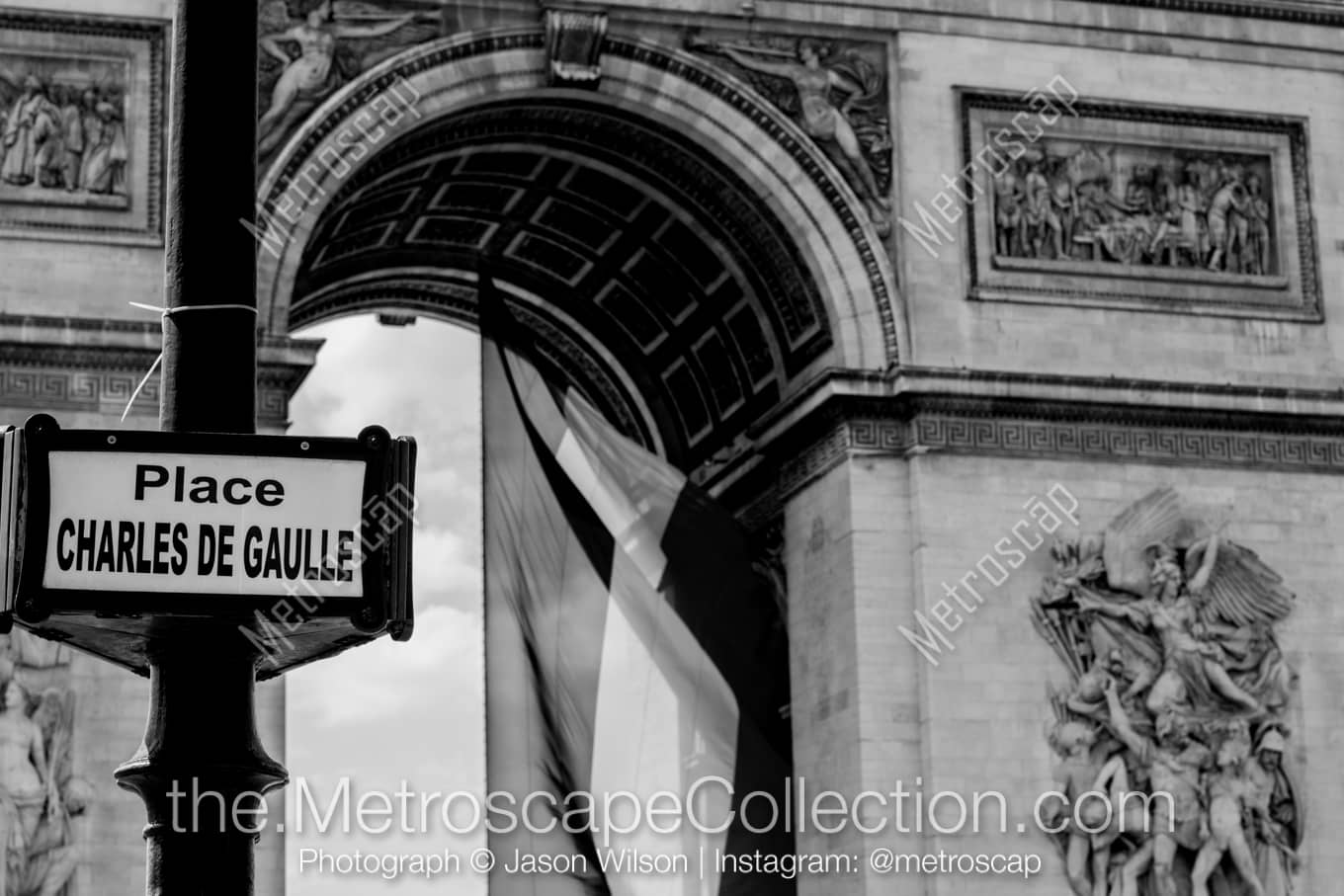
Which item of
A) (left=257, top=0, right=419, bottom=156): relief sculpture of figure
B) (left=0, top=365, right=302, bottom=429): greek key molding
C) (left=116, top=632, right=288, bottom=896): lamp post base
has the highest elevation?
(left=257, top=0, right=419, bottom=156): relief sculpture of figure

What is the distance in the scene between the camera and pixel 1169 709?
22.6 meters

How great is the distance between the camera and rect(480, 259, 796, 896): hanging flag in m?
19.1

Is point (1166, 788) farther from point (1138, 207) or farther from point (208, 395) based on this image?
point (208, 395)

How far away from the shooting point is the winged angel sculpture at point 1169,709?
73.3ft

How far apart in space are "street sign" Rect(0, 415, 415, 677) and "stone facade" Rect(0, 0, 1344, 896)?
667 inches

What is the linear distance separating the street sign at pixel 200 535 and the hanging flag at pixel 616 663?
14276 millimetres

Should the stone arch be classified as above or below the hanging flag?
above

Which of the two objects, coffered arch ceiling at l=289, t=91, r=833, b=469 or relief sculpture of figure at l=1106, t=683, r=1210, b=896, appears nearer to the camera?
relief sculpture of figure at l=1106, t=683, r=1210, b=896

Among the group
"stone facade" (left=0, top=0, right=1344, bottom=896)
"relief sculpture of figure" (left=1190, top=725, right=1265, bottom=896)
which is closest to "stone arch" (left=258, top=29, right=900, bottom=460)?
"stone facade" (left=0, top=0, right=1344, bottom=896)

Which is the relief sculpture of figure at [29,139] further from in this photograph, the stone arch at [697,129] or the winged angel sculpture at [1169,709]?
the winged angel sculpture at [1169,709]

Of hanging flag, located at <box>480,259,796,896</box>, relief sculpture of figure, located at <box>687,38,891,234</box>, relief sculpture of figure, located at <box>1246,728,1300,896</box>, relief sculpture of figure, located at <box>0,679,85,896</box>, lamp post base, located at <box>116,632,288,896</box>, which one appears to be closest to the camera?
lamp post base, located at <box>116,632,288,896</box>

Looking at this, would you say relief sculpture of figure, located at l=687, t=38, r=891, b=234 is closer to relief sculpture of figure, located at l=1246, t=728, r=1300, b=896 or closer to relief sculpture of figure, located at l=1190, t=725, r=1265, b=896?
relief sculpture of figure, located at l=1190, t=725, r=1265, b=896

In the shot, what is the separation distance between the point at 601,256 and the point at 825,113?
4272 millimetres

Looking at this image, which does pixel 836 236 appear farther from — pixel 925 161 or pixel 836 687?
pixel 836 687
